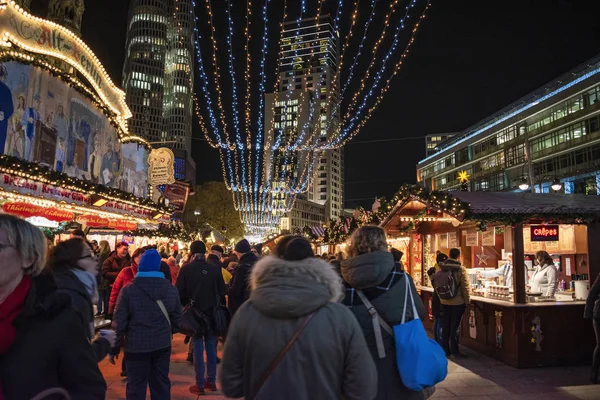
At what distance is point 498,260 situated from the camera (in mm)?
11852

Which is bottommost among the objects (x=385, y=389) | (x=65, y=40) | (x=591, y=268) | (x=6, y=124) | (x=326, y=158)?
(x=385, y=389)

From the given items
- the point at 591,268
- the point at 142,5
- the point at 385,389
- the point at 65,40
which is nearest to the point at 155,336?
the point at 385,389

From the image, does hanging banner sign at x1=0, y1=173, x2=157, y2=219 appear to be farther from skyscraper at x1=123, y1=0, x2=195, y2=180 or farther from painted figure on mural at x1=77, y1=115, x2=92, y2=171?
skyscraper at x1=123, y1=0, x2=195, y2=180

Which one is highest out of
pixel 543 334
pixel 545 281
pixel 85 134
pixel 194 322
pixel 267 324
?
pixel 85 134

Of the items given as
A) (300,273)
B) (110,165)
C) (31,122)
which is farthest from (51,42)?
(300,273)

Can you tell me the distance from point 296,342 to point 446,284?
6.64 meters

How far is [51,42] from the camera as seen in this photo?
11953 mm

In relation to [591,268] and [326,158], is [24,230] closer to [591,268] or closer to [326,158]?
[591,268]

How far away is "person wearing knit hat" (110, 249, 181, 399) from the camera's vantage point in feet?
14.5

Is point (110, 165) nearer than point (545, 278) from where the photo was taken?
No

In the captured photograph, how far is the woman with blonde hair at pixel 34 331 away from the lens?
1688mm

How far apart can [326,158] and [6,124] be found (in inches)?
5293

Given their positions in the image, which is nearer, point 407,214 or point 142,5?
point 407,214

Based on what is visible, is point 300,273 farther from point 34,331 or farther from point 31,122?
point 31,122
